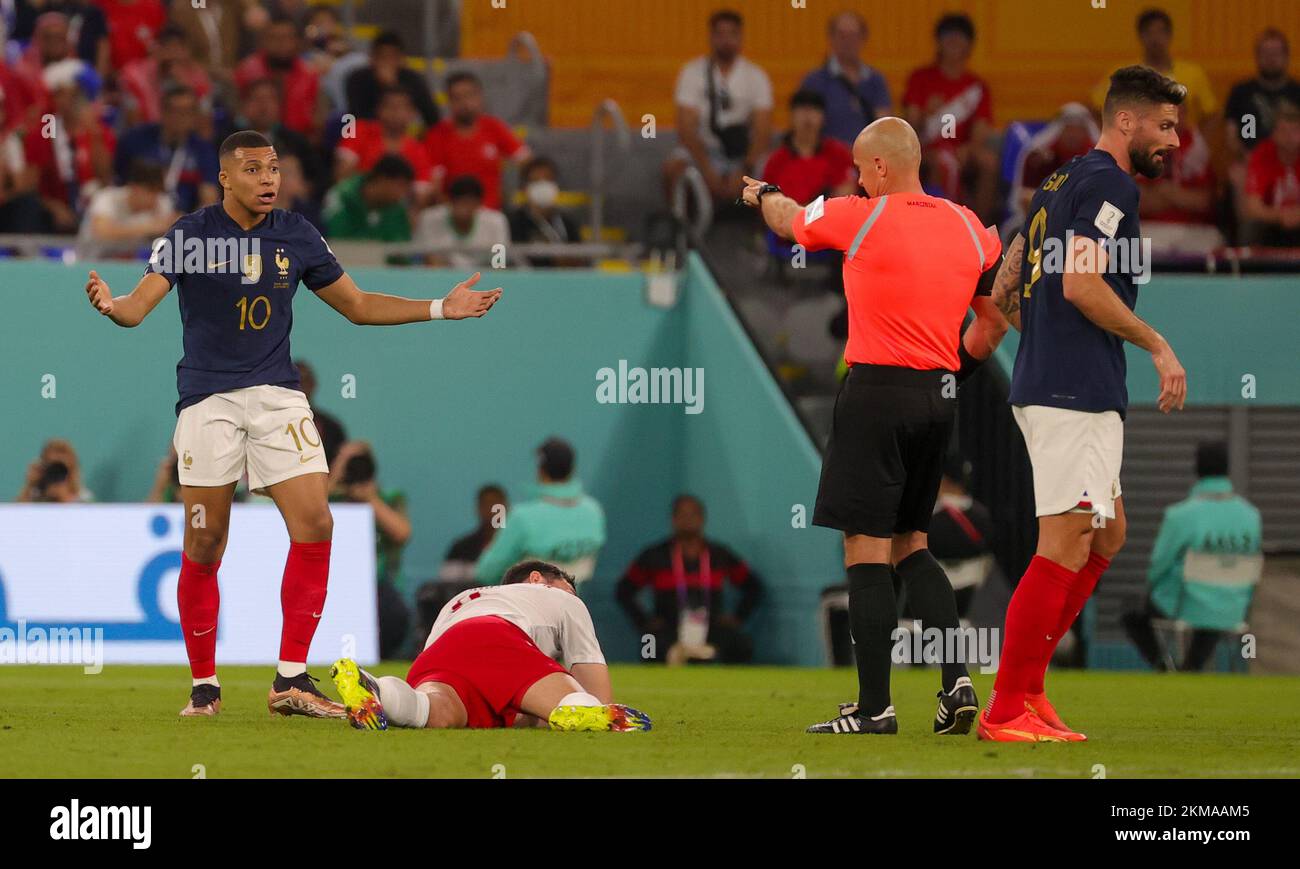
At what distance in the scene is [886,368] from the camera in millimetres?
7633

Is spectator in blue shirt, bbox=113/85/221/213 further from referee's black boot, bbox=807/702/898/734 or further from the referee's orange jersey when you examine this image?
referee's black boot, bbox=807/702/898/734

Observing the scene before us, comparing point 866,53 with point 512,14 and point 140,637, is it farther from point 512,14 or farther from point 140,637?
point 140,637

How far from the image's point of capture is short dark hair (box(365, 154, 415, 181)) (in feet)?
51.5

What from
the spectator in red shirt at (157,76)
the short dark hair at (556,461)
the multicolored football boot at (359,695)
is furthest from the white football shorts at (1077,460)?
the spectator in red shirt at (157,76)

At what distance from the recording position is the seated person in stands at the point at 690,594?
48.1 feet

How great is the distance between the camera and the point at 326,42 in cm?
1830

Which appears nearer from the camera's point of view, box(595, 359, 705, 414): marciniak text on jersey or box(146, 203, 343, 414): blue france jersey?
box(146, 203, 343, 414): blue france jersey

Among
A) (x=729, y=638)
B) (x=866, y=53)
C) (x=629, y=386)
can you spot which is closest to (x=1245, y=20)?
(x=866, y=53)

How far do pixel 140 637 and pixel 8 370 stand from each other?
11.1 feet

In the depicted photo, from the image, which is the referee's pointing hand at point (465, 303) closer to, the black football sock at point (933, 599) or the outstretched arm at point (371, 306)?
the outstretched arm at point (371, 306)

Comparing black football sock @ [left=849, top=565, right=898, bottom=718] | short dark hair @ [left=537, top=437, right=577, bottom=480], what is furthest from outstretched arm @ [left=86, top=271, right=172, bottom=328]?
short dark hair @ [left=537, top=437, right=577, bottom=480]

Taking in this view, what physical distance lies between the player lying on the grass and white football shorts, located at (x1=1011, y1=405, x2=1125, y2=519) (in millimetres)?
1790

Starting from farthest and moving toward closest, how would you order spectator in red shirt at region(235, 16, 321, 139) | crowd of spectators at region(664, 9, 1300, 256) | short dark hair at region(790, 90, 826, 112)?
spectator in red shirt at region(235, 16, 321, 139)
short dark hair at region(790, 90, 826, 112)
crowd of spectators at region(664, 9, 1300, 256)

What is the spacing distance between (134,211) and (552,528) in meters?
4.00
